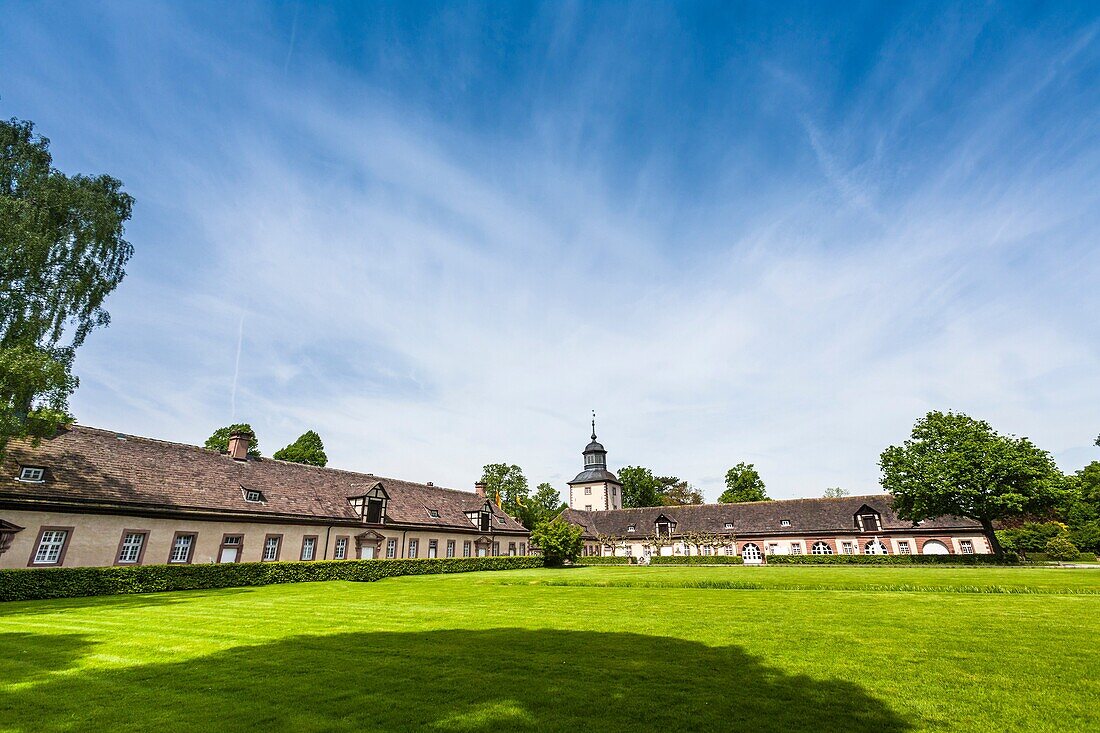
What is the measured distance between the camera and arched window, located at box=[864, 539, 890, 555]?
53.2m

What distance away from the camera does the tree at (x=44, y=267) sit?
1844 cm

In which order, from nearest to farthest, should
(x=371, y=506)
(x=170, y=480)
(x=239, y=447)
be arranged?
(x=170, y=480) → (x=239, y=447) → (x=371, y=506)

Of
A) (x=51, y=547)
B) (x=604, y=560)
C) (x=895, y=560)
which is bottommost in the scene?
(x=604, y=560)

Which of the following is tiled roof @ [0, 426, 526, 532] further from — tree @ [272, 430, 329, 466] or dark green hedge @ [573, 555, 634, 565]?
tree @ [272, 430, 329, 466]

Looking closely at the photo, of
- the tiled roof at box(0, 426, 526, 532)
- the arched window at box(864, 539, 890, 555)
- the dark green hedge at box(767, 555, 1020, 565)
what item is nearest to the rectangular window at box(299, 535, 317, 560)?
the tiled roof at box(0, 426, 526, 532)

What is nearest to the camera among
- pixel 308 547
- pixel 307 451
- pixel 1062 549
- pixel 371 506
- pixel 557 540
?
pixel 308 547

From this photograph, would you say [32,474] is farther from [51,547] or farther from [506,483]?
[506,483]

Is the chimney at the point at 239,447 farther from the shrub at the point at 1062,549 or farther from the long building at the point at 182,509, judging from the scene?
the shrub at the point at 1062,549

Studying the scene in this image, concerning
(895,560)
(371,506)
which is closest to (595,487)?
(895,560)

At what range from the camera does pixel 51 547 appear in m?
23.8

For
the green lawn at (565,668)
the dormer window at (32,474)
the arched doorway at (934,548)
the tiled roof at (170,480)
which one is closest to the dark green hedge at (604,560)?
the tiled roof at (170,480)

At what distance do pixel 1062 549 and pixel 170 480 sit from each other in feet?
210

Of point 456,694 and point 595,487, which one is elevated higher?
point 595,487

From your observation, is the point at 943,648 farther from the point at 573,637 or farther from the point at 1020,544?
the point at 1020,544
